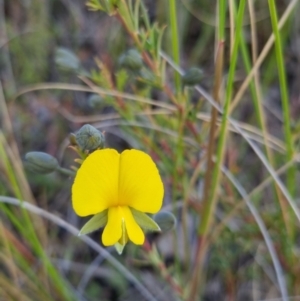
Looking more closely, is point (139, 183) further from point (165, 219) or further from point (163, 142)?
point (163, 142)

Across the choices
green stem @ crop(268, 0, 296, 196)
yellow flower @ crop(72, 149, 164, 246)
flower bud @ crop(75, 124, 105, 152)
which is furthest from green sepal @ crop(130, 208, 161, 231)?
green stem @ crop(268, 0, 296, 196)

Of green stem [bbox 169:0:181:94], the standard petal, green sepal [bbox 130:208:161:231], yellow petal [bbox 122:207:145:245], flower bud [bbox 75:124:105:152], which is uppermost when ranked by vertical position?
green stem [bbox 169:0:181:94]

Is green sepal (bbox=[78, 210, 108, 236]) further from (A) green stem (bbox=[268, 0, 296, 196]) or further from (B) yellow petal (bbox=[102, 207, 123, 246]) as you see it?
(A) green stem (bbox=[268, 0, 296, 196])

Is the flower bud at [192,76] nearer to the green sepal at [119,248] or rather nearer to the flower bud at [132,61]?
the flower bud at [132,61]

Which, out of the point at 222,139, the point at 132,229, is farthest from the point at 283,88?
the point at 132,229

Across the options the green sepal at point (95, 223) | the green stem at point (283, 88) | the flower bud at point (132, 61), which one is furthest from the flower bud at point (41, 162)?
the green stem at point (283, 88)

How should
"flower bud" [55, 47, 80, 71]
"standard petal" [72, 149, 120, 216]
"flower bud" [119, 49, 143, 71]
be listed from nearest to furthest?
"standard petal" [72, 149, 120, 216] < "flower bud" [119, 49, 143, 71] < "flower bud" [55, 47, 80, 71]

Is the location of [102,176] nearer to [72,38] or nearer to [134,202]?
[134,202]

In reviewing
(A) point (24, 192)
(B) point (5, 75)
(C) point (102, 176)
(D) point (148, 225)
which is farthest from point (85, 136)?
(B) point (5, 75)
